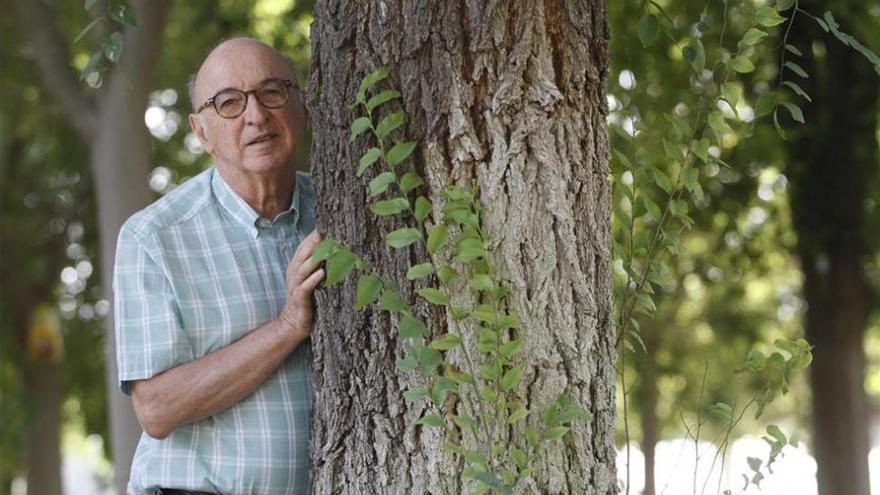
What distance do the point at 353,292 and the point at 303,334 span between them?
0.75 ft

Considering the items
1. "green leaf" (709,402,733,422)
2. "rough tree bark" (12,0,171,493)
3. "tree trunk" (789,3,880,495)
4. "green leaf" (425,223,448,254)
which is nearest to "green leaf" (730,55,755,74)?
"green leaf" (709,402,733,422)

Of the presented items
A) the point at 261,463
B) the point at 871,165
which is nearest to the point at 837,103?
the point at 871,165

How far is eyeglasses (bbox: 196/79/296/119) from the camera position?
3.69m

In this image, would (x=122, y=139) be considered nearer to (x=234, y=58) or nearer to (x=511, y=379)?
(x=234, y=58)

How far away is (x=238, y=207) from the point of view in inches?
144

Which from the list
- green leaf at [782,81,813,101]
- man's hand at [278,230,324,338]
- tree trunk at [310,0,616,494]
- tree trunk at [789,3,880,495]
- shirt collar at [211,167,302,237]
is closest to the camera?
tree trunk at [310,0,616,494]

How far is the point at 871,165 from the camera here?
10.7m

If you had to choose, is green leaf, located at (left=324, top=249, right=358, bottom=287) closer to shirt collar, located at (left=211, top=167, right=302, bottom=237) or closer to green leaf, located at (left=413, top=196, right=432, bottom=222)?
green leaf, located at (left=413, top=196, right=432, bottom=222)

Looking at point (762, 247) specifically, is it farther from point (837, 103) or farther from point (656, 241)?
point (656, 241)

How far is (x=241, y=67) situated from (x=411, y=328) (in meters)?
1.15

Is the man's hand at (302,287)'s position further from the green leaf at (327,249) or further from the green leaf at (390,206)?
the green leaf at (390,206)

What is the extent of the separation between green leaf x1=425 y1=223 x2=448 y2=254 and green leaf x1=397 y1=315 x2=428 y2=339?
16cm

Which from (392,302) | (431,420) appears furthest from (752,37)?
(431,420)

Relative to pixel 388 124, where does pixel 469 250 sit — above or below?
below
